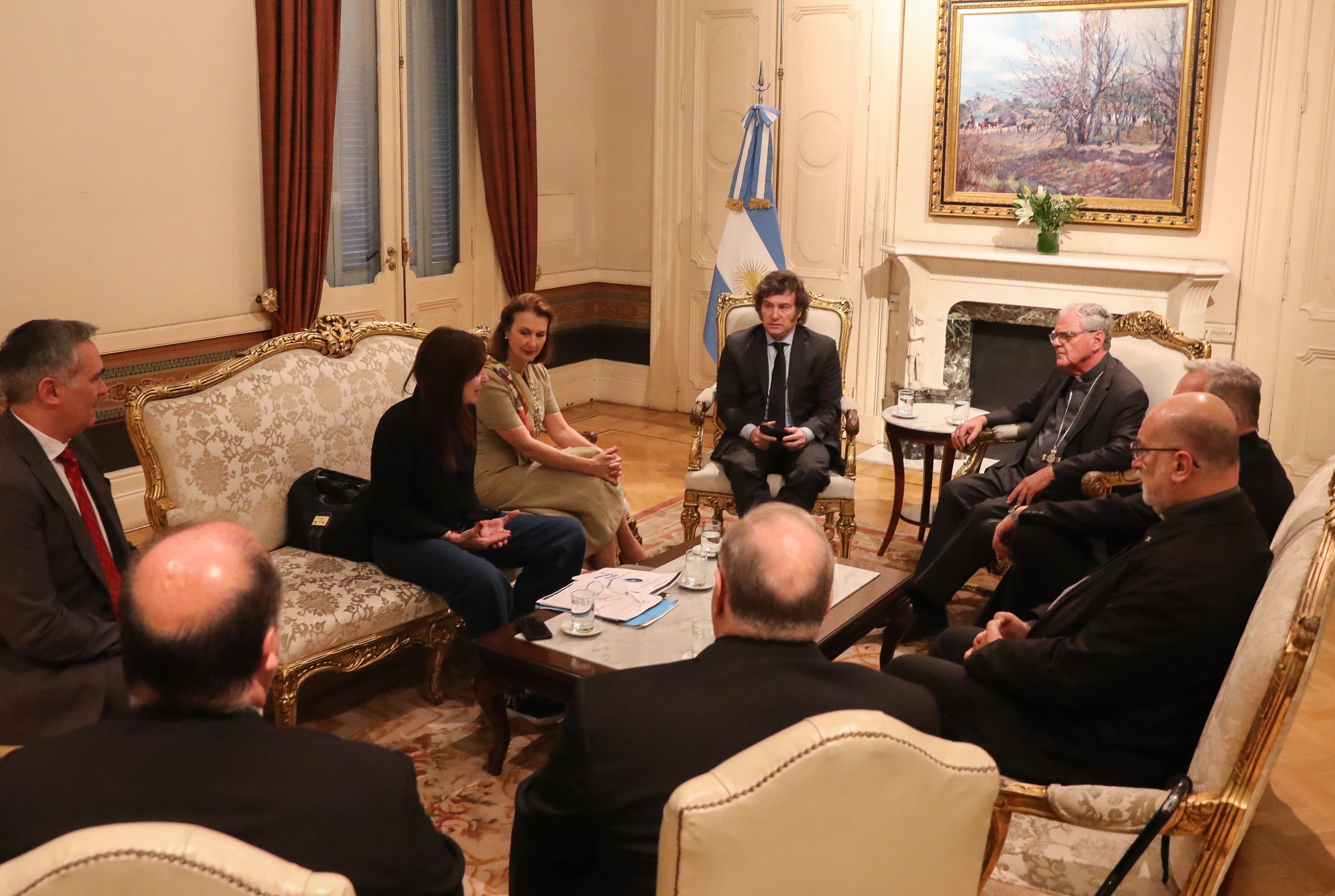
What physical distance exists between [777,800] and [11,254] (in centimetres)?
459

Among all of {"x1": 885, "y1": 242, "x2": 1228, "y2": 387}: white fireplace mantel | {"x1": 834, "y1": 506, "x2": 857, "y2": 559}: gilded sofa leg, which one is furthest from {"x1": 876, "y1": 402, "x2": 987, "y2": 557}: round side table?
{"x1": 885, "y1": 242, "x2": 1228, "y2": 387}: white fireplace mantel

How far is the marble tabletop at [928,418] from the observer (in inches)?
193

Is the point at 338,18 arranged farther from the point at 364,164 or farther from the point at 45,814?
the point at 45,814

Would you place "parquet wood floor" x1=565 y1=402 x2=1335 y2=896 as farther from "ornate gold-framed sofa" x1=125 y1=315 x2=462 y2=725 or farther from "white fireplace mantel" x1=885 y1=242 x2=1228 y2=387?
"ornate gold-framed sofa" x1=125 y1=315 x2=462 y2=725

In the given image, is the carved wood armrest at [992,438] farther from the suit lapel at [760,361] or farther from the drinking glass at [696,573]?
the drinking glass at [696,573]

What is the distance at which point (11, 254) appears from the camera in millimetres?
4762

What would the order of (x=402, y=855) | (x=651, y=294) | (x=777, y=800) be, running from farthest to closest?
(x=651, y=294), (x=402, y=855), (x=777, y=800)

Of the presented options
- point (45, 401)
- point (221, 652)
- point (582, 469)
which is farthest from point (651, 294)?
point (221, 652)

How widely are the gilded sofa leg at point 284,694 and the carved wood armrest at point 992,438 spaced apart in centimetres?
274

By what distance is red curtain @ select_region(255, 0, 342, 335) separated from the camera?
220 inches

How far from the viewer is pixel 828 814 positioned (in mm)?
1367

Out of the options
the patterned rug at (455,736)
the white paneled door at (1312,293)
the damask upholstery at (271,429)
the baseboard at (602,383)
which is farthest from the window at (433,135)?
the white paneled door at (1312,293)

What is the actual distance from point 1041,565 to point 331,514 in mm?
2362

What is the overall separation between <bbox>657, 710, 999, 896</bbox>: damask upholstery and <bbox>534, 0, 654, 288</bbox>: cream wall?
21.9 ft
